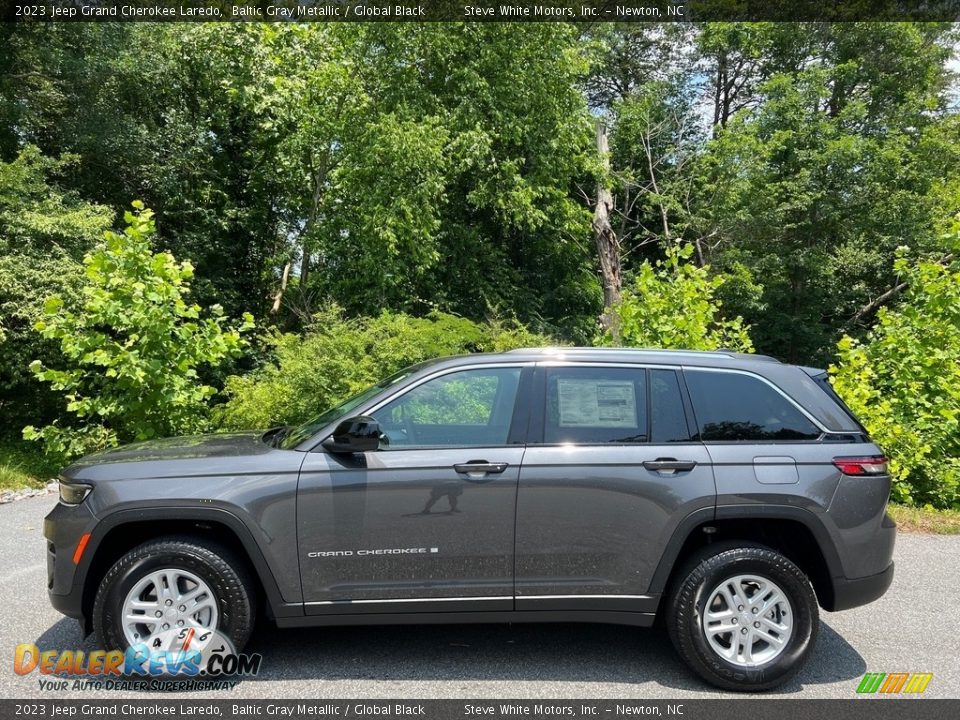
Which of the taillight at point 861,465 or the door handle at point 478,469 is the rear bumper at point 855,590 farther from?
the door handle at point 478,469

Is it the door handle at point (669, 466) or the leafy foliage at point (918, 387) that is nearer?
the door handle at point (669, 466)

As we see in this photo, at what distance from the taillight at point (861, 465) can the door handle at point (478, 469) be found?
6.08ft

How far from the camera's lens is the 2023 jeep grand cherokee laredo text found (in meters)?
3.84

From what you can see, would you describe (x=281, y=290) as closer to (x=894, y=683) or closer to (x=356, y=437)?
(x=356, y=437)

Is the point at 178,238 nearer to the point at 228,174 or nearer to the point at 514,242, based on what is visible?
the point at 228,174

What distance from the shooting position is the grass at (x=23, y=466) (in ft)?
30.8

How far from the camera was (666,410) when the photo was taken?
13.5 feet

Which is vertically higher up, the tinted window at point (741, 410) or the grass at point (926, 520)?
the tinted window at point (741, 410)

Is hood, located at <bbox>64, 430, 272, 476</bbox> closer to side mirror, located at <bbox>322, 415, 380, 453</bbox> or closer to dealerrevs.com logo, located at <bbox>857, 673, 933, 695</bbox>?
side mirror, located at <bbox>322, 415, 380, 453</bbox>

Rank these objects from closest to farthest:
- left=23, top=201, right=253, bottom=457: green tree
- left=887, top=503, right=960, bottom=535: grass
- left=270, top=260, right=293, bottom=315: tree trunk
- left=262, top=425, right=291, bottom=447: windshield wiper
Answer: left=262, top=425, right=291, bottom=447: windshield wiper → left=887, top=503, right=960, bottom=535: grass → left=23, top=201, right=253, bottom=457: green tree → left=270, top=260, right=293, bottom=315: tree trunk

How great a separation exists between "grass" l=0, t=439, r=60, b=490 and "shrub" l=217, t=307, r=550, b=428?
265 centimetres

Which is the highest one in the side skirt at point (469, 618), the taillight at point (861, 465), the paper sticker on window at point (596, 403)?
the paper sticker on window at point (596, 403)

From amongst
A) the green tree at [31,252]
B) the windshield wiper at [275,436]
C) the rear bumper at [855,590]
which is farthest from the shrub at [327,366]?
the rear bumper at [855,590]

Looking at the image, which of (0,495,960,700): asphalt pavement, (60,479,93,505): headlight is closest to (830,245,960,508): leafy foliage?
(0,495,960,700): asphalt pavement
